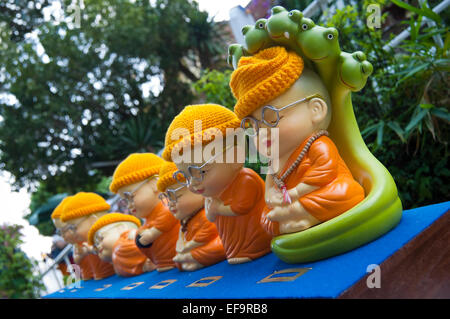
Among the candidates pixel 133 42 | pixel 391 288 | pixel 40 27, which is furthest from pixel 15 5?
pixel 391 288

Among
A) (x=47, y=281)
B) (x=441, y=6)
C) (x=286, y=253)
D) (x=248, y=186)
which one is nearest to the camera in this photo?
(x=286, y=253)

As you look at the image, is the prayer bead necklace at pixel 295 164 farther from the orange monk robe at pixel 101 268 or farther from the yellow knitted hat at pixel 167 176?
the orange monk robe at pixel 101 268

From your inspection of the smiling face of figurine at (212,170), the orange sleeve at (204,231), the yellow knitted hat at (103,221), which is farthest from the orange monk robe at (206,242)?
the yellow knitted hat at (103,221)

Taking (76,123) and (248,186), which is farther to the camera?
(76,123)

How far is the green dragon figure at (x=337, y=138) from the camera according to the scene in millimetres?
1272

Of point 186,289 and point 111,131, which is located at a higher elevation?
point 111,131

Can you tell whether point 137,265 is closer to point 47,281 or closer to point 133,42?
point 47,281

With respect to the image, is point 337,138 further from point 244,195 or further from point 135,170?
point 135,170

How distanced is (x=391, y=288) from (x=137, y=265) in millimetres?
1950

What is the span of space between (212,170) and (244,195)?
0.18 meters

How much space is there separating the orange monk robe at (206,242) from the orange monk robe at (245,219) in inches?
8.8

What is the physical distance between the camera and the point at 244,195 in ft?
5.53

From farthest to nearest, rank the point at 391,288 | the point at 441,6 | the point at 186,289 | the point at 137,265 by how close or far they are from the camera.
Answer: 1. the point at 441,6
2. the point at 137,265
3. the point at 186,289
4. the point at 391,288

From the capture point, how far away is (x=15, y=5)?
10.4 meters
